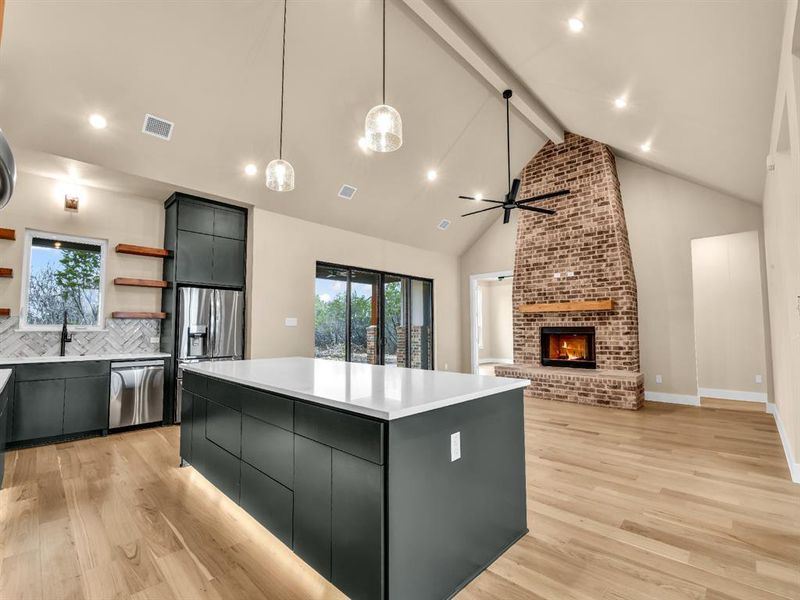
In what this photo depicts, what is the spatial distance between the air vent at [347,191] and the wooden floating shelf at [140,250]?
2.42m

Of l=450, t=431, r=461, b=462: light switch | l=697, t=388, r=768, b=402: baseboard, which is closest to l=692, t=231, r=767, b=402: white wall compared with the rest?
l=697, t=388, r=768, b=402: baseboard

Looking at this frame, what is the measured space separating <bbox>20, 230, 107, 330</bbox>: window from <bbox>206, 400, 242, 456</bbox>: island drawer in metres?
3.00

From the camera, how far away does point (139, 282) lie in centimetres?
475

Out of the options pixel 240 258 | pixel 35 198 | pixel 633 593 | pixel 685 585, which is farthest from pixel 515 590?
pixel 35 198

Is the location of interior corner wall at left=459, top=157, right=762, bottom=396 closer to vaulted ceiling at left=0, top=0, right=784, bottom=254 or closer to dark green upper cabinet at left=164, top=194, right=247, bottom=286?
vaulted ceiling at left=0, top=0, right=784, bottom=254

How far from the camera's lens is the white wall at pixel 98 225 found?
422 centimetres

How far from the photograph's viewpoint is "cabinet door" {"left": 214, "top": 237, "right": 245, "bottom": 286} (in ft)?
16.9

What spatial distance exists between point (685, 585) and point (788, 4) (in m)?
3.00

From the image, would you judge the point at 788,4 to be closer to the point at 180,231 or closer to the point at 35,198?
the point at 180,231

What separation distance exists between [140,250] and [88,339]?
3.89ft

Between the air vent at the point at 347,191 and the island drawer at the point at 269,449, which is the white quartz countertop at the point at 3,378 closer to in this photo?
the island drawer at the point at 269,449

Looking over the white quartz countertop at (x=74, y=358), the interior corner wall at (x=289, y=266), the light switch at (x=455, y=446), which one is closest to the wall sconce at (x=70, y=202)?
the white quartz countertop at (x=74, y=358)

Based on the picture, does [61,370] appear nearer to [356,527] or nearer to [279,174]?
[279,174]

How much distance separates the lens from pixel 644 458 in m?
3.45
